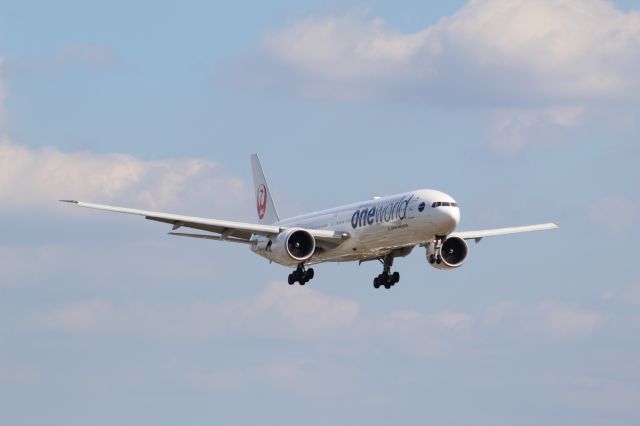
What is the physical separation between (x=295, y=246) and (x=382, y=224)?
20.7ft

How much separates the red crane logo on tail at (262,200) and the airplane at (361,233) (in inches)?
553

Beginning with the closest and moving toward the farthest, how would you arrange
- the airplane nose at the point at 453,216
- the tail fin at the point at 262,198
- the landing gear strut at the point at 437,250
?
1. the airplane nose at the point at 453,216
2. the landing gear strut at the point at 437,250
3. the tail fin at the point at 262,198

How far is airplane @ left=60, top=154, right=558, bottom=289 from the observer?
297 feet

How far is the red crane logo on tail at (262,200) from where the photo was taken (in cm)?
11831

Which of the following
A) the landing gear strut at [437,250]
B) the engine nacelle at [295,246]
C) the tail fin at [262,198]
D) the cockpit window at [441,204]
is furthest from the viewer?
the tail fin at [262,198]

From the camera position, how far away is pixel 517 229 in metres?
109

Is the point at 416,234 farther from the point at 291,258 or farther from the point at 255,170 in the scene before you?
the point at 255,170

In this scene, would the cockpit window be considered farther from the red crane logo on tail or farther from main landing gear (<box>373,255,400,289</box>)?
the red crane logo on tail

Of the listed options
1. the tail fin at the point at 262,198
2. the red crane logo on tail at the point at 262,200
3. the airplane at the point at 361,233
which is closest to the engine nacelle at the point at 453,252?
the airplane at the point at 361,233

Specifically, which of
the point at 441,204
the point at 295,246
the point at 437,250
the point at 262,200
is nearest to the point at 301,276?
the point at 295,246

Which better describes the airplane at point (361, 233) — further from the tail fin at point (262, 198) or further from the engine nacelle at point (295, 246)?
the tail fin at point (262, 198)

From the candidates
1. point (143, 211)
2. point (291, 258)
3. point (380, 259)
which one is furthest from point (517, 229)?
point (143, 211)

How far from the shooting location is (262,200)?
391ft

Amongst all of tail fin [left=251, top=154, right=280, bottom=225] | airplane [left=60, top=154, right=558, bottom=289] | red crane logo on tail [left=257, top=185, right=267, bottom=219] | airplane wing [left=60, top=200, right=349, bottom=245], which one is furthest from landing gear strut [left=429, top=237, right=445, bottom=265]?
red crane logo on tail [left=257, top=185, right=267, bottom=219]
